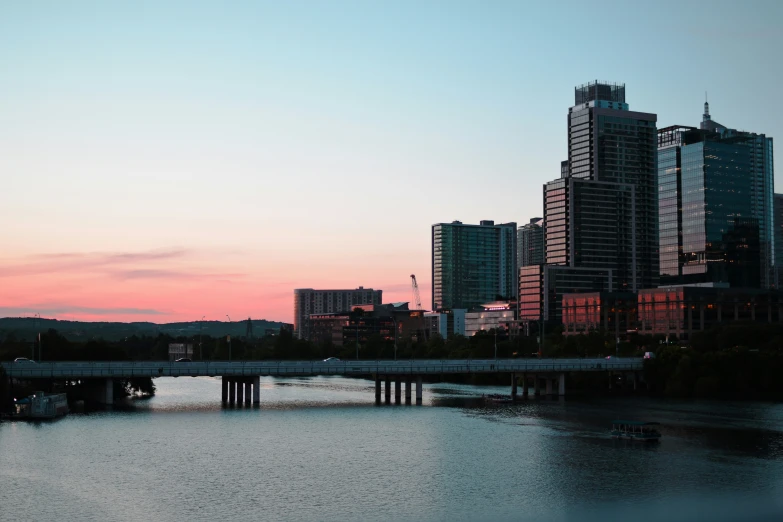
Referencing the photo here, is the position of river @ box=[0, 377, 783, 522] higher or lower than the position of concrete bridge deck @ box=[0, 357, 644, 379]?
lower

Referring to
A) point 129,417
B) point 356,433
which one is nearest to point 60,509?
point 356,433

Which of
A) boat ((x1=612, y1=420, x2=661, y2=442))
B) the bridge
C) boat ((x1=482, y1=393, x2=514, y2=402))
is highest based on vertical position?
the bridge

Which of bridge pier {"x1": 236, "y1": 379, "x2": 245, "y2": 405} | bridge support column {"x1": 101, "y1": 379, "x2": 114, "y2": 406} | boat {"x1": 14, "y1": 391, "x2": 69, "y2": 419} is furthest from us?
bridge pier {"x1": 236, "y1": 379, "x2": 245, "y2": 405}

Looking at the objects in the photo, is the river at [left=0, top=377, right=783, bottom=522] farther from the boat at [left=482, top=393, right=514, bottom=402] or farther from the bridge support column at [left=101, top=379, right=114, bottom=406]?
the boat at [left=482, top=393, right=514, bottom=402]

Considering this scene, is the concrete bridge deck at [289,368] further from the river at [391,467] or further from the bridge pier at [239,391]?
the river at [391,467]

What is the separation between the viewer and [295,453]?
104 meters

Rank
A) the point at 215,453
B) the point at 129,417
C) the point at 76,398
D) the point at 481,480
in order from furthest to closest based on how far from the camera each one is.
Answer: the point at 76,398
the point at 129,417
the point at 215,453
the point at 481,480

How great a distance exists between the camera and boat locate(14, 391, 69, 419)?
13438cm

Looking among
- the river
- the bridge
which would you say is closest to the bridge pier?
the bridge

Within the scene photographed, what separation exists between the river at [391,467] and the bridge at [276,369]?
12.8 meters

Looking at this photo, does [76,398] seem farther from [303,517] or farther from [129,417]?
[303,517]

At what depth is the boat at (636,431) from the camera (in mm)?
112981

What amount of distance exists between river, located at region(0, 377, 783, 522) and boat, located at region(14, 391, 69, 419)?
9.32 feet

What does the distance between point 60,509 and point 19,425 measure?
180ft
